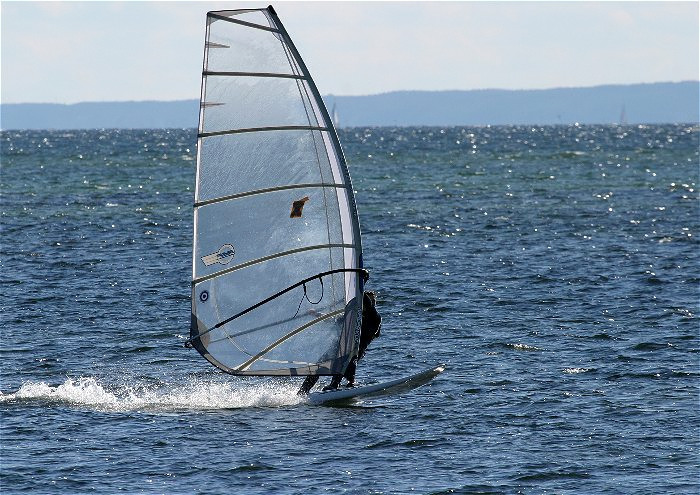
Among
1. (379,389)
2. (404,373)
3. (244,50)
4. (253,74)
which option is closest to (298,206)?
(253,74)

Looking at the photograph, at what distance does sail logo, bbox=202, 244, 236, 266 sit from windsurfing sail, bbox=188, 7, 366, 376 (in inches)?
0.6

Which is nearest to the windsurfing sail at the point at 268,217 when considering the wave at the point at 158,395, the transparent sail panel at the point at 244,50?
the transparent sail panel at the point at 244,50

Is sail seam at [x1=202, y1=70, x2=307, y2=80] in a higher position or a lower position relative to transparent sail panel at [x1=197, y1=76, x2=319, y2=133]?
higher

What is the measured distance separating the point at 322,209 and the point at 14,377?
22.6 feet

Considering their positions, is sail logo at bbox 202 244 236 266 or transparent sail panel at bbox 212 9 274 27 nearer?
transparent sail panel at bbox 212 9 274 27

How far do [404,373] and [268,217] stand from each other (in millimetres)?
5094

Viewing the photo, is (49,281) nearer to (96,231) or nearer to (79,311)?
(79,311)

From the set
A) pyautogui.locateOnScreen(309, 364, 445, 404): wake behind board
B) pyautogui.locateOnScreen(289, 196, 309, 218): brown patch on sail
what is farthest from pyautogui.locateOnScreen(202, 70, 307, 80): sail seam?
pyautogui.locateOnScreen(309, 364, 445, 404): wake behind board

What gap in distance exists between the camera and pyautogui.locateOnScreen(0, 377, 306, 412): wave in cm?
2073

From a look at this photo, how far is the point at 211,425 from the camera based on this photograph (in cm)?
1941

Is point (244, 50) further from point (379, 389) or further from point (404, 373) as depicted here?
point (404, 373)

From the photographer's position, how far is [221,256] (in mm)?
20000

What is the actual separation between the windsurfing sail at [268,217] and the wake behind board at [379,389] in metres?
0.41

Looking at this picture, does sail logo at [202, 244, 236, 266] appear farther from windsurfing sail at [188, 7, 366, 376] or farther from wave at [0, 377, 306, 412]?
wave at [0, 377, 306, 412]
